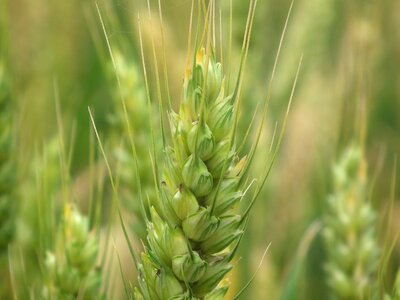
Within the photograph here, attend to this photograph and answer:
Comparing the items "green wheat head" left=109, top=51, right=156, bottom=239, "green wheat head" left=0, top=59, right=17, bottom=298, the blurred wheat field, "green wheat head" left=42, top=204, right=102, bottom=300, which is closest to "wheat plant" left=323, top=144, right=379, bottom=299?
the blurred wheat field

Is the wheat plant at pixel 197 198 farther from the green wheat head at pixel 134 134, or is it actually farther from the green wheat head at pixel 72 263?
the green wheat head at pixel 134 134

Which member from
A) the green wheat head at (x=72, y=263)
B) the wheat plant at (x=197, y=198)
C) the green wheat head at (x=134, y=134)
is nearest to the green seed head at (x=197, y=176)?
the wheat plant at (x=197, y=198)

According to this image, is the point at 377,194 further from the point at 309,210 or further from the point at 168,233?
the point at 168,233

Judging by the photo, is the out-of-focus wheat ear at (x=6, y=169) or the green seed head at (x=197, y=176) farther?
the out-of-focus wheat ear at (x=6, y=169)

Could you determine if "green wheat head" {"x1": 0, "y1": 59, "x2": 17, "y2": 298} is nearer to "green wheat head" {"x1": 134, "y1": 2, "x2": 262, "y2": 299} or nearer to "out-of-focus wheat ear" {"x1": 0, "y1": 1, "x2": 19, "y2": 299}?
"out-of-focus wheat ear" {"x1": 0, "y1": 1, "x2": 19, "y2": 299}

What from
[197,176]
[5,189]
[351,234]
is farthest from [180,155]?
[351,234]

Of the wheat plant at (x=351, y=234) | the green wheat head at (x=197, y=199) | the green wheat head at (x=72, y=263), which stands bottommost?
the wheat plant at (x=351, y=234)

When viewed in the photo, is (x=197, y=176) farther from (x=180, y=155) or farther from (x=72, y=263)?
(x=72, y=263)

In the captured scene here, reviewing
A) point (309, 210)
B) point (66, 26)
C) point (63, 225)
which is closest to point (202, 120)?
point (63, 225)

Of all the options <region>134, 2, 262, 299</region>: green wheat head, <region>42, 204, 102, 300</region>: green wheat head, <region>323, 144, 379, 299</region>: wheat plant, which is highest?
<region>134, 2, 262, 299</region>: green wheat head
